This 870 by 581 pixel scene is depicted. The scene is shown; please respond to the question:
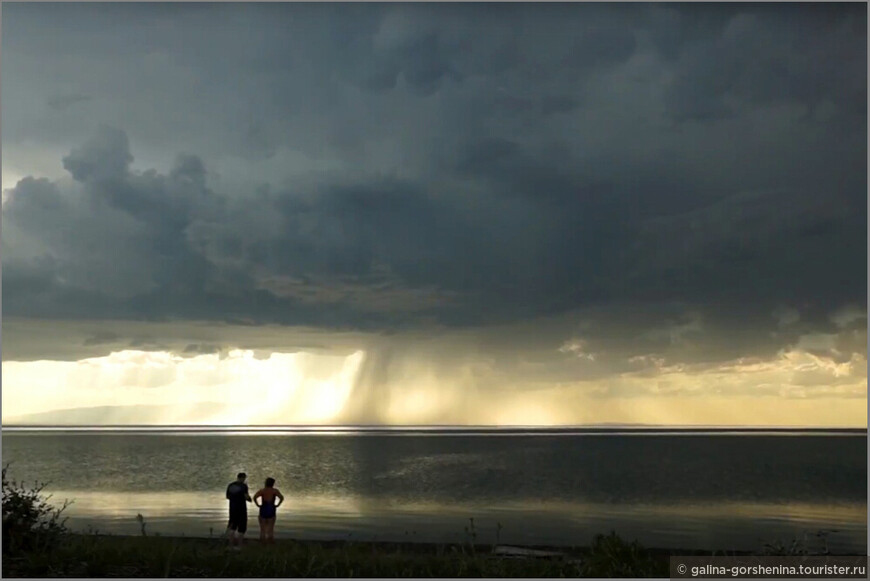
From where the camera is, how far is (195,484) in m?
84.3

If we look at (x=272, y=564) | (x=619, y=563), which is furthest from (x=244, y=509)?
(x=619, y=563)

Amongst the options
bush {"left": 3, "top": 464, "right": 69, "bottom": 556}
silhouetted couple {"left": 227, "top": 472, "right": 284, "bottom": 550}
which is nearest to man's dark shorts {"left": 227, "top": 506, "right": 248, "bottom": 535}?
silhouetted couple {"left": 227, "top": 472, "right": 284, "bottom": 550}

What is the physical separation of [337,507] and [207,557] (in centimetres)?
4248

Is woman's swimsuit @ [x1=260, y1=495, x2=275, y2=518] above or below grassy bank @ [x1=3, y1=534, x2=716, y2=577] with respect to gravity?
above

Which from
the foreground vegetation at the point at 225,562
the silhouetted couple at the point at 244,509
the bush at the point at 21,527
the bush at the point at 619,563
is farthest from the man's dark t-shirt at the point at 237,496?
the bush at the point at 619,563

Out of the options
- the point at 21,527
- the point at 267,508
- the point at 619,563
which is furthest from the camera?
the point at 267,508

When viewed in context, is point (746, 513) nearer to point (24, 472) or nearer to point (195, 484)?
point (195, 484)

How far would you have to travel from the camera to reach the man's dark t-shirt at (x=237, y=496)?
22531 mm

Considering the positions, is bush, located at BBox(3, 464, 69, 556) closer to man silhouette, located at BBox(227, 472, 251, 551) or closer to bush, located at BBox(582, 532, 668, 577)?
man silhouette, located at BBox(227, 472, 251, 551)

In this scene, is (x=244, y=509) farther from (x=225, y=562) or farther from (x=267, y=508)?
(x=225, y=562)

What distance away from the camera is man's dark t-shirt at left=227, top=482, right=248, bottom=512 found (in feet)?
73.9

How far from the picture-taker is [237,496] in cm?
2270

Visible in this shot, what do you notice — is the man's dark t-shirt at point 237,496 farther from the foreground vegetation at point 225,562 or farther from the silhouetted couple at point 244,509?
the foreground vegetation at point 225,562

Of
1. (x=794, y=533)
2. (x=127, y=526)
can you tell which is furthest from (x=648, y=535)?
(x=127, y=526)
